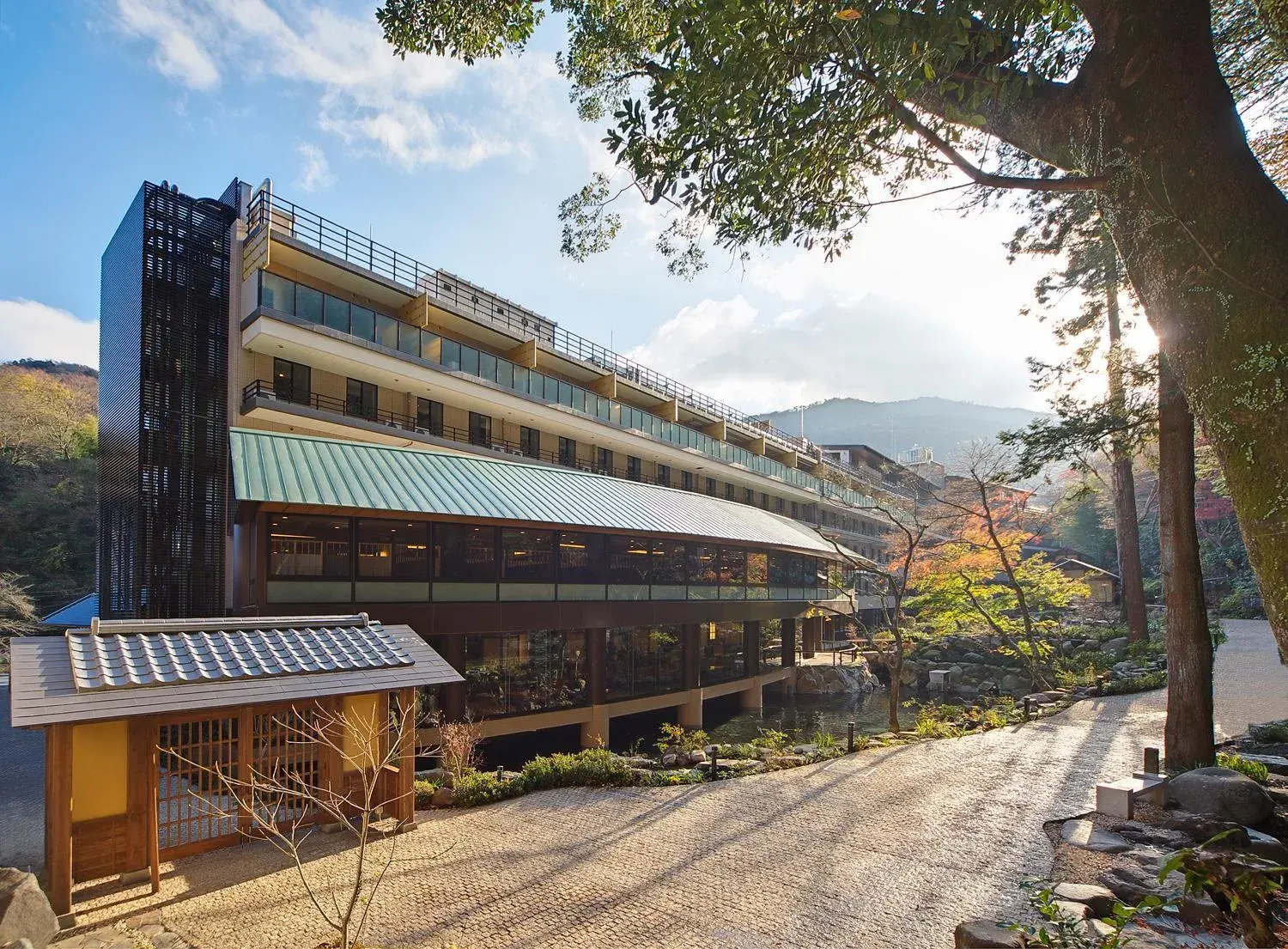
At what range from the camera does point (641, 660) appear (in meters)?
24.3

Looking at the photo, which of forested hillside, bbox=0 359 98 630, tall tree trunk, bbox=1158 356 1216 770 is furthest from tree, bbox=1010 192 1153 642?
forested hillside, bbox=0 359 98 630

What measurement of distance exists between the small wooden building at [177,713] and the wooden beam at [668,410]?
2760cm

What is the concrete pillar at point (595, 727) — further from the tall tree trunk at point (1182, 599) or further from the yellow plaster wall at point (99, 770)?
the tall tree trunk at point (1182, 599)

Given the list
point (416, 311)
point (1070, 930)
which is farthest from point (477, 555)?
point (1070, 930)

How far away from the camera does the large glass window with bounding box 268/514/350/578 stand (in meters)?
16.1

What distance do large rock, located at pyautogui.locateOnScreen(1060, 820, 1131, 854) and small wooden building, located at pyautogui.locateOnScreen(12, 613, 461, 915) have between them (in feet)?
31.9

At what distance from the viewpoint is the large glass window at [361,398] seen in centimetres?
2242

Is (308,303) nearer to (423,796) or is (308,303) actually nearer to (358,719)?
(358,719)

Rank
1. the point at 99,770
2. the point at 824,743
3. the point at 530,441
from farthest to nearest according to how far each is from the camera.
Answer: the point at 530,441, the point at 824,743, the point at 99,770

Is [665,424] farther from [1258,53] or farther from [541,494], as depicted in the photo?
[1258,53]

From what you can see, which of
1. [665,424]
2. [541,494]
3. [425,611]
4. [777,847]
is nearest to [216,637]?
[425,611]

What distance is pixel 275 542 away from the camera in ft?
52.9

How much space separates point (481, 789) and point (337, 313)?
15.3 m

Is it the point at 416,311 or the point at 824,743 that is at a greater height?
the point at 416,311
